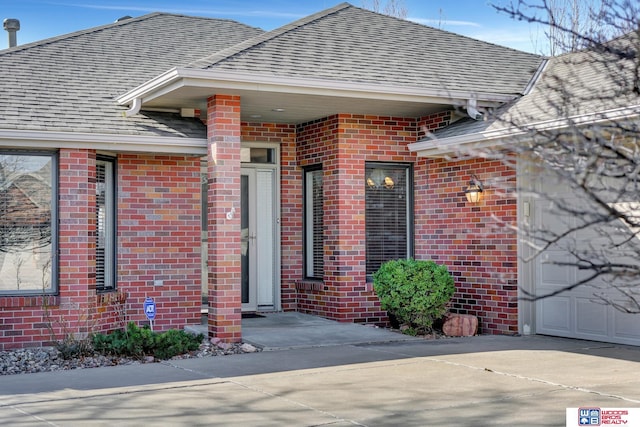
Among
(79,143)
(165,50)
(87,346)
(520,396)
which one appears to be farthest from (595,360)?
(165,50)

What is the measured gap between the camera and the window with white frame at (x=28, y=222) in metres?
10.4

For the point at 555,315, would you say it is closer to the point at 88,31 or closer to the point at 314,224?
the point at 314,224

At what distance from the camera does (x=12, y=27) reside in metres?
17.3

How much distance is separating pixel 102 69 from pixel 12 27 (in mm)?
5559

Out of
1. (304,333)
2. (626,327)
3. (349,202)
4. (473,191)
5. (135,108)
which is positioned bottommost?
(304,333)

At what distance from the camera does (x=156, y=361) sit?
9359mm

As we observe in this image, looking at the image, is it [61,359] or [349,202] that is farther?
[349,202]

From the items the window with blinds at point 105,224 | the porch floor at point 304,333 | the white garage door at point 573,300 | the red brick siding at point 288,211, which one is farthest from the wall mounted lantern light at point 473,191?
the window with blinds at point 105,224

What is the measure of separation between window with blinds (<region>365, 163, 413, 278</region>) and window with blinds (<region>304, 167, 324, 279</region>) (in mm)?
817

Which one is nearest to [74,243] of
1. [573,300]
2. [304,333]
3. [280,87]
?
[304,333]

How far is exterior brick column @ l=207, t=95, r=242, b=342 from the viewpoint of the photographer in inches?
410

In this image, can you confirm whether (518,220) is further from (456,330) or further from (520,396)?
(520,396)

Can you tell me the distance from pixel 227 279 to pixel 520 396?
4.48 meters

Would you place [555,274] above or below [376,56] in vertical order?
below
